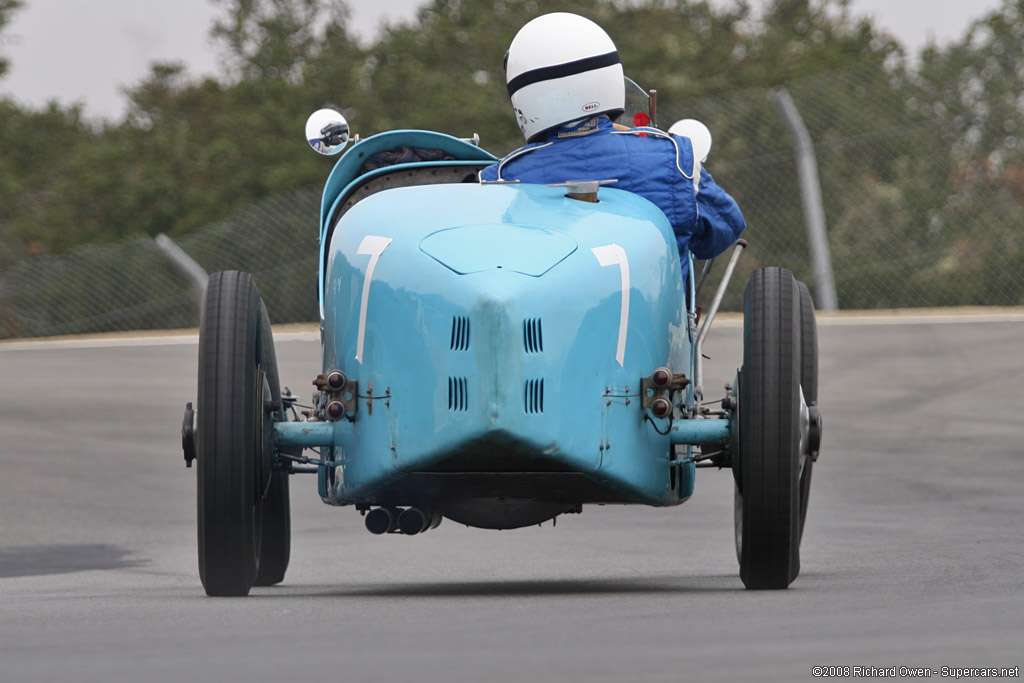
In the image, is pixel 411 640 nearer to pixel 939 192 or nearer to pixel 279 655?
pixel 279 655

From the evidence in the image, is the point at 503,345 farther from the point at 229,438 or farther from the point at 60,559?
the point at 60,559

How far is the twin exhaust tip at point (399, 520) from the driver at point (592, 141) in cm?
125

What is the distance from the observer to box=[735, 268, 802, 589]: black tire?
5.34 metres

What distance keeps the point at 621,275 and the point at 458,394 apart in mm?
652

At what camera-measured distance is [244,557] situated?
5.59 metres

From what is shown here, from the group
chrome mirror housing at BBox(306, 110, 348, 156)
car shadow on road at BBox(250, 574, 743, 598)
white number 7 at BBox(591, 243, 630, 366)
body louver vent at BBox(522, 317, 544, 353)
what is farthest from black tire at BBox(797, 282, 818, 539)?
chrome mirror housing at BBox(306, 110, 348, 156)

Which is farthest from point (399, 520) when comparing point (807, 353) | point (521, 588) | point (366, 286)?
point (807, 353)

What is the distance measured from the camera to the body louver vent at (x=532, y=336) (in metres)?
5.00

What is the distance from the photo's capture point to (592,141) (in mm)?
6258

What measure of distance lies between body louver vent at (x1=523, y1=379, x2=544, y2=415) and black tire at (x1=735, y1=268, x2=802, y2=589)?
2.38 feet

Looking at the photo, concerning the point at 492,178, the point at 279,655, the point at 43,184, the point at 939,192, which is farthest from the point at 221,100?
the point at 279,655

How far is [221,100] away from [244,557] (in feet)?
123

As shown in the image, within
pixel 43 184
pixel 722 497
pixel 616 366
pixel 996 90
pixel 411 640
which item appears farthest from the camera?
pixel 43 184

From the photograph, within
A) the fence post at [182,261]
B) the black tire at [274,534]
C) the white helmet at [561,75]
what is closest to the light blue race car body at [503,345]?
the white helmet at [561,75]
